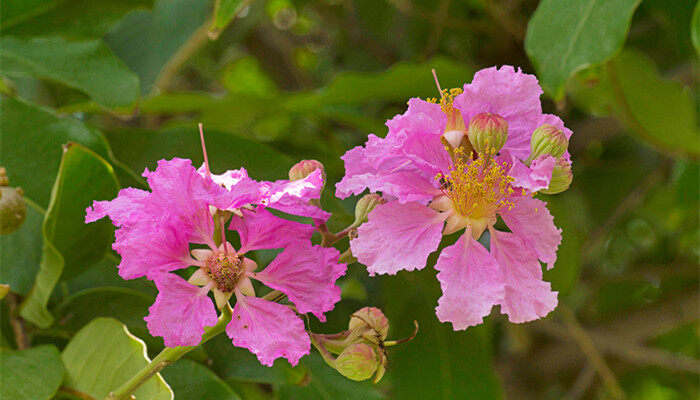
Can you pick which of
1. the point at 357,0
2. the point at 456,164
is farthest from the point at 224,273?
the point at 357,0

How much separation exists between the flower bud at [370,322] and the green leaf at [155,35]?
71 centimetres

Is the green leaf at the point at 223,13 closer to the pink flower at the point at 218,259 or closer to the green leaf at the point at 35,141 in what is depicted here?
the green leaf at the point at 35,141

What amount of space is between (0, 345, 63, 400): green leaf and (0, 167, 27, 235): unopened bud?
119 mm

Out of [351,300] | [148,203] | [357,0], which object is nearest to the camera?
[148,203]

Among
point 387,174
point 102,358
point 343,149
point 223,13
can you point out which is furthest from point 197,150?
point 343,149

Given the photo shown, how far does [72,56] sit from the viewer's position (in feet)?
2.87

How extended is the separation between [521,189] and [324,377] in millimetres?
374

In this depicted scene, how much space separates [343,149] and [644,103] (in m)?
0.57

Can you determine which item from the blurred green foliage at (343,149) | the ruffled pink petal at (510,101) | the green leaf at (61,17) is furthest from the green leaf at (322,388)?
the green leaf at (61,17)

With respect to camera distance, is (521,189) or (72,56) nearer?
(521,189)

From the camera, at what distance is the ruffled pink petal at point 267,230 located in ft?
1.73

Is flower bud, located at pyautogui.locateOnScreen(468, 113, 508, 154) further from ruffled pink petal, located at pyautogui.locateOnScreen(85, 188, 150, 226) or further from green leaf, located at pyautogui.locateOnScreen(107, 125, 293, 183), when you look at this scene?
green leaf, located at pyautogui.locateOnScreen(107, 125, 293, 183)

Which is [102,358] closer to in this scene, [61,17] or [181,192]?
[181,192]

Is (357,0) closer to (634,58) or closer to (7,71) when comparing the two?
(634,58)
